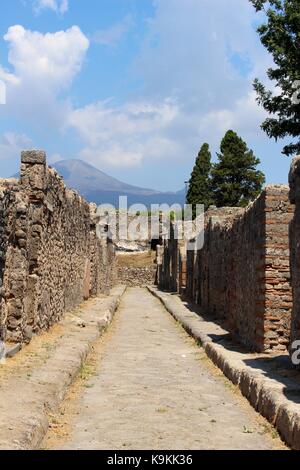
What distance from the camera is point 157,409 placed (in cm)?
666

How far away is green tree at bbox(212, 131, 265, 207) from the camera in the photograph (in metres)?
53.4

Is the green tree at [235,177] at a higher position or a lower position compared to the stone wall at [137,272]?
higher

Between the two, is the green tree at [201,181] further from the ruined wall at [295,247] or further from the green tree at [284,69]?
the ruined wall at [295,247]

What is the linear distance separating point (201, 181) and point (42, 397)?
52566mm

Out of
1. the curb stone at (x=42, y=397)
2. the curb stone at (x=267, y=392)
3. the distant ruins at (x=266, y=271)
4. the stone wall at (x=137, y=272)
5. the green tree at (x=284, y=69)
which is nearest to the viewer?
the curb stone at (x=42, y=397)

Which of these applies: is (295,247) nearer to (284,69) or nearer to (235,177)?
(284,69)

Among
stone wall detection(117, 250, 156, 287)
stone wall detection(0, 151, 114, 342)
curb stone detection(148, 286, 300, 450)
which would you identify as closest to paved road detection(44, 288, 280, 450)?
curb stone detection(148, 286, 300, 450)

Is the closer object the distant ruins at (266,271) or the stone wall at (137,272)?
the distant ruins at (266,271)

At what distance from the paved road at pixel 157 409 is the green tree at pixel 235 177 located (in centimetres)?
4267

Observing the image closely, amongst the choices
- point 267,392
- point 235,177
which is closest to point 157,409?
point 267,392

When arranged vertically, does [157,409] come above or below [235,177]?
below

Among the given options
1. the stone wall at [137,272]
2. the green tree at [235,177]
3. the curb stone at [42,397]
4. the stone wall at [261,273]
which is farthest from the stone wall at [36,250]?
the green tree at [235,177]

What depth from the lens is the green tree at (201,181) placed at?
57.2 meters
